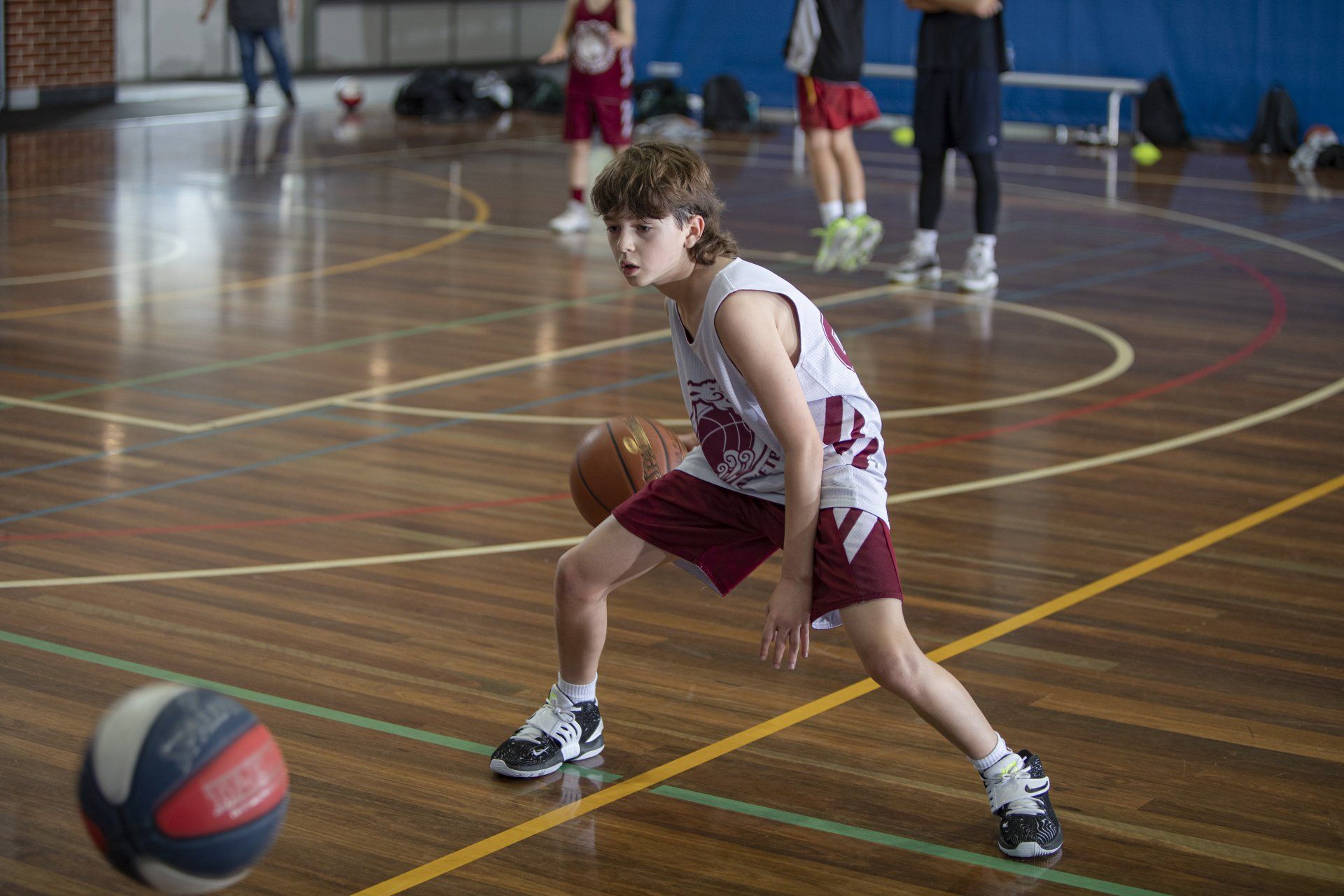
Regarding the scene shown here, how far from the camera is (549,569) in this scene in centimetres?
427

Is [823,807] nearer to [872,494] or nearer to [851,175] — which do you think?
[872,494]

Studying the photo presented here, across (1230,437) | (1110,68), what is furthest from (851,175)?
(1110,68)

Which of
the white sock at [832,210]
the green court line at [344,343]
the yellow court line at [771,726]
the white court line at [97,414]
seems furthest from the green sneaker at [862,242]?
the white court line at [97,414]

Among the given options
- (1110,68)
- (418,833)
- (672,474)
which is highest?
(1110,68)

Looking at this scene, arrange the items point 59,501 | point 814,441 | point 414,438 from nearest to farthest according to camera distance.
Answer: point 814,441, point 59,501, point 414,438

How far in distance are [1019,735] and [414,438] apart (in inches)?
105

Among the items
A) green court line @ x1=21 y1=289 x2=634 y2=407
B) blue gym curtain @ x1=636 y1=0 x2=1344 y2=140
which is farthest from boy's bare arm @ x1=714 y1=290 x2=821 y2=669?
blue gym curtain @ x1=636 y1=0 x2=1344 y2=140

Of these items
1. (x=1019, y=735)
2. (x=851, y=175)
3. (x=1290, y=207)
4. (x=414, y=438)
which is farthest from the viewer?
(x=1290, y=207)

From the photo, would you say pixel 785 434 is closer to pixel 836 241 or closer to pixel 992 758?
pixel 992 758

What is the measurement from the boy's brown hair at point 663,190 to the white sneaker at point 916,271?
18.7ft

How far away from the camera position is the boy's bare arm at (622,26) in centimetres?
958

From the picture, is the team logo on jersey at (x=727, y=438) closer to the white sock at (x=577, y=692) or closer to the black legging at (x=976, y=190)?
the white sock at (x=577, y=692)

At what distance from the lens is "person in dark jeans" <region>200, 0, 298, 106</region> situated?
16.4 metres

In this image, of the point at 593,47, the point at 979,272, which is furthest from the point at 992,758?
the point at 593,47
